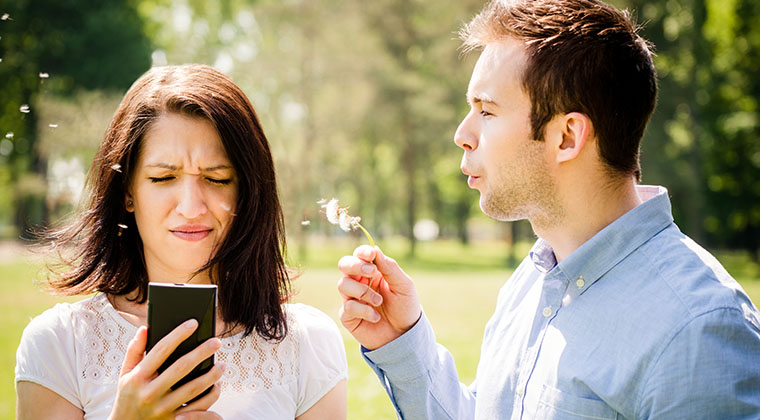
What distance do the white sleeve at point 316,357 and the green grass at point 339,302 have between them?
26 cm

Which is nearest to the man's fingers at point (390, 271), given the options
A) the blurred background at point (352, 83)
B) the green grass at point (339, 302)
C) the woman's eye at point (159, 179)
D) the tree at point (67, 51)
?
the green grass at point (339, 302)

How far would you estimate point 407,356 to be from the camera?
8.39 feet

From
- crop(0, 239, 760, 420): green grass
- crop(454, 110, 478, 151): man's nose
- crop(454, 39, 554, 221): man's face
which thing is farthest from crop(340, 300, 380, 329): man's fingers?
crop(454, 110, 478, 151): man's nose

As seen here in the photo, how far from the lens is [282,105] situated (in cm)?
3014

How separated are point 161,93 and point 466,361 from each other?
7894 millimetres

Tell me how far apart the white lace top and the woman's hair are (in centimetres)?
11

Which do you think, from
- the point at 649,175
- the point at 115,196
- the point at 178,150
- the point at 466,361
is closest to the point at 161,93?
the point at 178,150

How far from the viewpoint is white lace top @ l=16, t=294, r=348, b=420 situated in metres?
2.35

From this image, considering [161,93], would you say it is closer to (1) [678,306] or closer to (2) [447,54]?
(1) [678,306]

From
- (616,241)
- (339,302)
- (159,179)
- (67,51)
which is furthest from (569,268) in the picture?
(67,51)

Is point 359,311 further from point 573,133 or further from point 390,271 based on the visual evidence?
point 573,133

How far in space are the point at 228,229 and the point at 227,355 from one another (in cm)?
54

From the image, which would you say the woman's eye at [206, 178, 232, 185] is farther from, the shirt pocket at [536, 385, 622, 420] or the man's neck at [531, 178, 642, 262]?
the shirt pocket at [536, 385, 622, 420]

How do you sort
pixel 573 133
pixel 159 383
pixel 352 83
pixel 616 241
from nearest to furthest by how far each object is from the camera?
pixel 159 383
pixel 616 241
pixel 573 133
pixel 352 83
